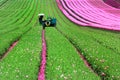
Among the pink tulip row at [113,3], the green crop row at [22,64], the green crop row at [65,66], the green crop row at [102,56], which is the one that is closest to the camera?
the green crop row at [65,66]

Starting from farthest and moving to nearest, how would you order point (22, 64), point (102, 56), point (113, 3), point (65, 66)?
point (113, 3), point (102, 56), point (22, 64), point (65, 66)

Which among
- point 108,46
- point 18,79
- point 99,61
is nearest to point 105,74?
point 99,61

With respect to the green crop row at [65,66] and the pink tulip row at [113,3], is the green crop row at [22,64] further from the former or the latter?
the pink tulip row at [113,3]

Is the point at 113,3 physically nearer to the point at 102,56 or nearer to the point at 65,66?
the point at 102,56

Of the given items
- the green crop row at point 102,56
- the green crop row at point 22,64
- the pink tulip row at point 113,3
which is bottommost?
the pink tulip row at point 113,3

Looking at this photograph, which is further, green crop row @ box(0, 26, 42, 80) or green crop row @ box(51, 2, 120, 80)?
green crop row @ box(51, 2, 120, 80)

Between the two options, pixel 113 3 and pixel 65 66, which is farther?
pixel 113 3

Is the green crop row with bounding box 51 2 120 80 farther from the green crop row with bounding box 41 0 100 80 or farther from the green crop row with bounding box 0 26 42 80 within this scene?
the green crop row with bounding box 0 26 42 80

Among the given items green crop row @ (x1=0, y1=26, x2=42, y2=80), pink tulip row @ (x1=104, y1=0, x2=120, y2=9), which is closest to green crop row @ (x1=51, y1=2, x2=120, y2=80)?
green crop row @ (x1=0, y1=26, x2=42, y2=80)

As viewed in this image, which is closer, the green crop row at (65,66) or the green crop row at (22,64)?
the green crop row at (65,66)

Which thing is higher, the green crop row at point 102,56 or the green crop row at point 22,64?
the green crop row at point 22,64

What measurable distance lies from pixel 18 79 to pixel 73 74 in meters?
3.27

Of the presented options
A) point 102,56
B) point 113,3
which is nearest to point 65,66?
point 102,56

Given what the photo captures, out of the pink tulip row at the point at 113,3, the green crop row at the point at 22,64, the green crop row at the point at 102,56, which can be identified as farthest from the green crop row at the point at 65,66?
the pink tulip row at the point at 113,3
